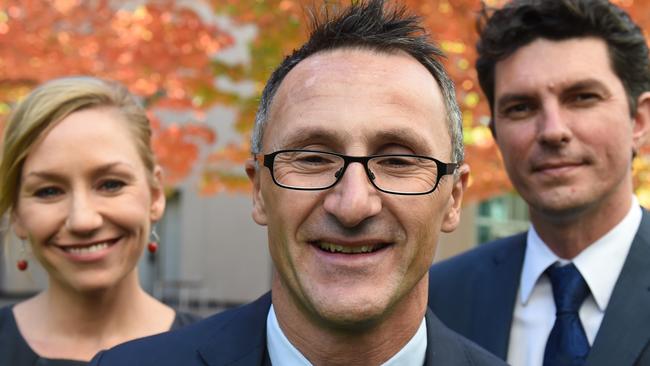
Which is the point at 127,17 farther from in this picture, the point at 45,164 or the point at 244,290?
the point at 244,290

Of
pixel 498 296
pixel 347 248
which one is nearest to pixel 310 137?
pixel 347 248

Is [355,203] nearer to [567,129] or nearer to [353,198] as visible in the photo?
[353,198]

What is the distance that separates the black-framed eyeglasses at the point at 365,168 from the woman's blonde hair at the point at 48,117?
126 cm

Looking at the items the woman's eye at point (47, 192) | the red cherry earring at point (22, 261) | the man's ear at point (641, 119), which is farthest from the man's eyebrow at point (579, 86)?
the red cherry earring at point (22, 261)

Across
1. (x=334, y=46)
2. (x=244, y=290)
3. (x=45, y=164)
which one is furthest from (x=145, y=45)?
(x=244, y=290)

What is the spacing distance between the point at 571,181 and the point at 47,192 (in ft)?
6.38

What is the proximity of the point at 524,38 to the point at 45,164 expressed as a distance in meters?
1.91

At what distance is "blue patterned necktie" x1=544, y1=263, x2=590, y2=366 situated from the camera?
9.90 feet

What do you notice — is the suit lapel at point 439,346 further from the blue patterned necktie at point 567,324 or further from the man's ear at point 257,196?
the blue patterned necktie at point 567,324

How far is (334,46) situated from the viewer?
7.51 feet

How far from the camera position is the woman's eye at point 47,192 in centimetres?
310

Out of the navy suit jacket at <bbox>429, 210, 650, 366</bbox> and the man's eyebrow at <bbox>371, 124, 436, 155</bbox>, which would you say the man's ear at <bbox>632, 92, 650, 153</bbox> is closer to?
the navy suit jacket at <bbox>429, 210, 650, 366</bbox>

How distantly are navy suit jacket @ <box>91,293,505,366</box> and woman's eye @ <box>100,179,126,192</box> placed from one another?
34.7 inches

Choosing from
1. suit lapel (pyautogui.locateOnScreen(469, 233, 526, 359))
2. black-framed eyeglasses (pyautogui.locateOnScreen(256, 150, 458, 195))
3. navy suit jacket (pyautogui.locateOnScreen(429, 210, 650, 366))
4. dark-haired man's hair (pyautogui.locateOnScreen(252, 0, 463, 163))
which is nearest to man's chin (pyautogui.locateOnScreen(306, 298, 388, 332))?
black-framed eyeglasses (pyautogui.locateOnScreen(256, 150, 458, 195))
